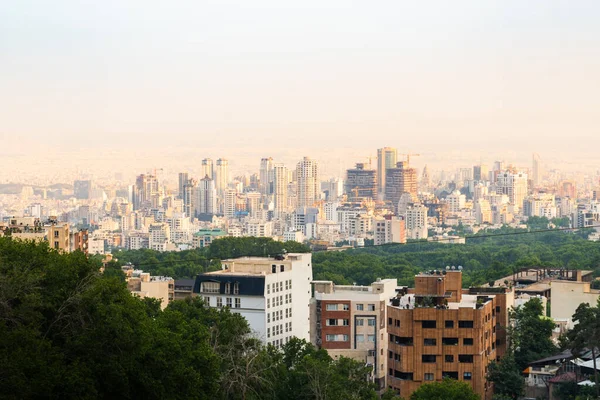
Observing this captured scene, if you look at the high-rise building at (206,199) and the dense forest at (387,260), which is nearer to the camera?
the dense forest at (387,260)

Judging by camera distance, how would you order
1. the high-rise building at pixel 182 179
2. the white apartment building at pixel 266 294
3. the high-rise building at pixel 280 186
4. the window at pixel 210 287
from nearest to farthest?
the white apartment building at pixel 266 294, the window at pixel 210 287, the high-rise building at pixel 280 186, the high-rise building at pixel 182 179

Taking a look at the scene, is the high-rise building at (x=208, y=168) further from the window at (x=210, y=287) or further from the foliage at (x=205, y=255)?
the window at (x=210, y=287)

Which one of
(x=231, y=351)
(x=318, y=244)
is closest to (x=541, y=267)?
(x=231, y=351)

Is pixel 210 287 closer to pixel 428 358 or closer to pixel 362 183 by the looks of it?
pixel 428 358

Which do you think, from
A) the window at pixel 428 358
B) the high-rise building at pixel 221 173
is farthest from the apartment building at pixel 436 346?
the high-rise building at pixel 221 173

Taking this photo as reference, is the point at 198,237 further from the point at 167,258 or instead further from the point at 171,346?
the point at 171,346

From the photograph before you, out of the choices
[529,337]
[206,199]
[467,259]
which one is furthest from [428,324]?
[206,199]

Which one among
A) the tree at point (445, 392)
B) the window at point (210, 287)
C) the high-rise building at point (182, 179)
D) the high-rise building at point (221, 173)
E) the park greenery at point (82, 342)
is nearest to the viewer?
the park greenery at point (82, 342)
